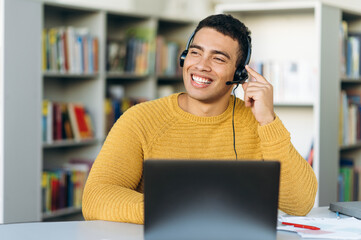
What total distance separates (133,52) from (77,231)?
10.4ft

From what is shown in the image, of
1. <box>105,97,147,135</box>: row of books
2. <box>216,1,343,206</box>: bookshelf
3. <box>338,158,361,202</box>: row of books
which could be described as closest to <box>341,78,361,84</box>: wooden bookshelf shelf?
<box>216,1,343,206</box>: bookshelf

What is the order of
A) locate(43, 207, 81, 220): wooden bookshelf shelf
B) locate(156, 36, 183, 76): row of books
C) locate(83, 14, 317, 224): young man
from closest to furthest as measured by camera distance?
locate(83, 14, 317, 224): young man
locate(43, 207, 81, 220): wooden bookshelf shelf
locate(156, 36, 183, 76): row of books

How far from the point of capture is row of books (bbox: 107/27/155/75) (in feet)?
14.5

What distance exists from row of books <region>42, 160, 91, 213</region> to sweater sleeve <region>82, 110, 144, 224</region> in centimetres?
206

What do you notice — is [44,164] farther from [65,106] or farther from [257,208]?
[257,208]

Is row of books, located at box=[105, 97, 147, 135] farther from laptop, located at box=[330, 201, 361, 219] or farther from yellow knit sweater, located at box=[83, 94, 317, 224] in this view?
laptop, located at box=[330, 201, 361, 219]

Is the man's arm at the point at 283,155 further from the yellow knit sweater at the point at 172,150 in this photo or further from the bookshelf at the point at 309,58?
the bookshelf at the point at 309,58

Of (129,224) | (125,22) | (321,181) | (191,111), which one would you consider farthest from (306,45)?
(129,224)

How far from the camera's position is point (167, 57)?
490 centimetres

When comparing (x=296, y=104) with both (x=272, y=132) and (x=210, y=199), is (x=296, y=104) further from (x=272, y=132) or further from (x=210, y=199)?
(x=210, y=199)

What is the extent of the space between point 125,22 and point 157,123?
2.92 m

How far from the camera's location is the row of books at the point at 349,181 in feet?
13.2

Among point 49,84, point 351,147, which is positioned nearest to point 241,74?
point 351,147

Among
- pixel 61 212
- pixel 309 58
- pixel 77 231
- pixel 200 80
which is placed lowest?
pixel 61 212
